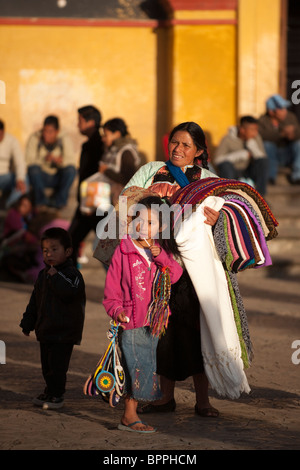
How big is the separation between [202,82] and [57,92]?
2018 millimetres

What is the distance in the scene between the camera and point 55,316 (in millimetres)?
6102

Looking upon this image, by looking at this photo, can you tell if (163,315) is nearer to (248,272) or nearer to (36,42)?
(248,272)

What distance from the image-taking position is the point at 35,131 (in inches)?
555

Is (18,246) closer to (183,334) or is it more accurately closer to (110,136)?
(110,136)

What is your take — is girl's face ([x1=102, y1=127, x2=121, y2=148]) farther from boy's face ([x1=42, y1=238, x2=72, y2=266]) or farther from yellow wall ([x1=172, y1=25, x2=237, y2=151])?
yellow wall ([x1=172, y1=25, x2=237, y2=151])

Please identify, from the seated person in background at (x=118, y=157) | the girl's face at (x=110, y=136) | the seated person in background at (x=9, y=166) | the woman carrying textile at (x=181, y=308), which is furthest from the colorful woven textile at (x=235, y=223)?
the seated person in background at (x=9, y=166)

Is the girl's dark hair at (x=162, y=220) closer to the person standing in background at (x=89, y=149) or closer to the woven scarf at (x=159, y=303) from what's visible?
the woven scarf at (x=159, y=303)

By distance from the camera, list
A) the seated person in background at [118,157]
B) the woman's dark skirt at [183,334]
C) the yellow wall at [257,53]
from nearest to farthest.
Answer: the woman's dark skirt at [183,334]
the seated person in background at [118,157]
the yellow wall at [257,53]

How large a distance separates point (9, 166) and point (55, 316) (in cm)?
731

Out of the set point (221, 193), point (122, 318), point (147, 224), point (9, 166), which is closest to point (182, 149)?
point (221, 193)

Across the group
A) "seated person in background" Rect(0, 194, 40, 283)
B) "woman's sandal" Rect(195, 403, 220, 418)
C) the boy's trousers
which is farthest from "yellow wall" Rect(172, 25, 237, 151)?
"woman's sandal" Rect(195, 403, 220, 418)

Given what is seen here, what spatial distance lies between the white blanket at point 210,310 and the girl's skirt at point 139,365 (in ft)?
1.13

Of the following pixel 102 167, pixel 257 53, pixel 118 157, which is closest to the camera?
pixel 118 157

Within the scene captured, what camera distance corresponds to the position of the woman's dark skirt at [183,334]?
5.94 m
